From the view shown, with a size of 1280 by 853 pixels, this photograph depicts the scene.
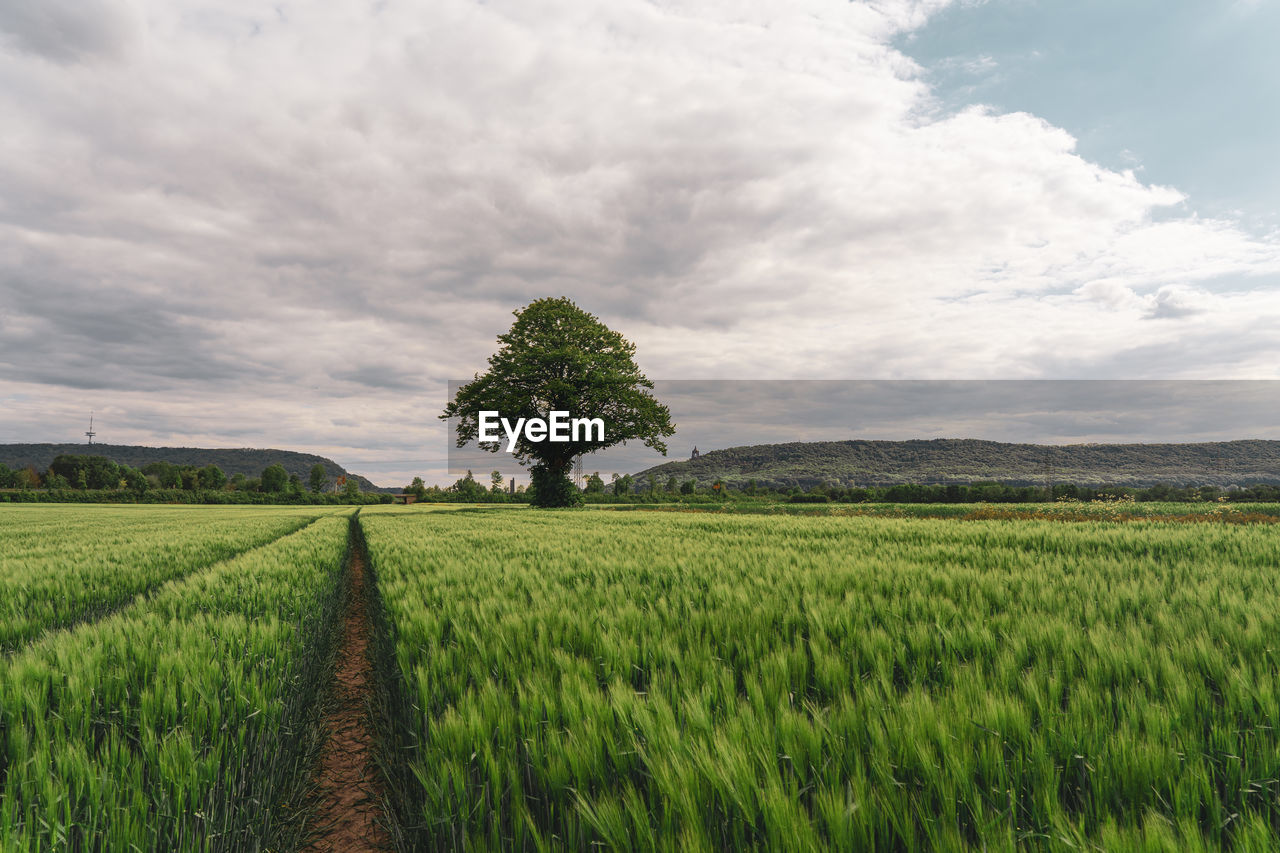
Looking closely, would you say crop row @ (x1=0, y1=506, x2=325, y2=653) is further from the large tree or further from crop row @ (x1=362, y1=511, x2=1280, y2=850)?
the large tree

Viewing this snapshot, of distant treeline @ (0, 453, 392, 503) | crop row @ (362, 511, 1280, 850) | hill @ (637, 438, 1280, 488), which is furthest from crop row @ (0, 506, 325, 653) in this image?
hill @ (637, 438, 1280, 488)

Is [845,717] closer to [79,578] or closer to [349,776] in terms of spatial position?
[349,776]

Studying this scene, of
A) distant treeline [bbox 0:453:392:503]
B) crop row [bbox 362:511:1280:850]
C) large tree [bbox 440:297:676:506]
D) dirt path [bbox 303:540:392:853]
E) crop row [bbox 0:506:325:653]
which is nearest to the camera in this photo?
crop row [bbox 362:511:1280:850]

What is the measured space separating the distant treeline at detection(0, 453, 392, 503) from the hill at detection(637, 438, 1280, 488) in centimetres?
7934

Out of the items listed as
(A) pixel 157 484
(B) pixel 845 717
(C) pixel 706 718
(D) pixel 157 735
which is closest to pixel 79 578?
(D) pixel 157 735

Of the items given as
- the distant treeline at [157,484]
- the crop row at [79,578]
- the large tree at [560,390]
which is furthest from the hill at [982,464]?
the crop row at [79,578]

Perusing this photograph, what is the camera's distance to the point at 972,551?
7.28 m

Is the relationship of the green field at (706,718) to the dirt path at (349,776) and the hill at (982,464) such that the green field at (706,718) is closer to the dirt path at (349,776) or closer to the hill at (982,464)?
the dirt path at (349,776)

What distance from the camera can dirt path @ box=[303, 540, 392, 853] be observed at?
8.72ft

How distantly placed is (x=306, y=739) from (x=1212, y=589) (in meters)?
6.95

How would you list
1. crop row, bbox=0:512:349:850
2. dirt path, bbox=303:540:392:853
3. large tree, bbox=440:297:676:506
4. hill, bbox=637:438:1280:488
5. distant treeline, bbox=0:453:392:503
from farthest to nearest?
1. hill, bbox=637:438:1280:488
2. distant treeline, bbox=0:453:392:503
3. large tree, bbox=440:297:676:506
4. dirt path, bbox=303:540:392:853
5. crop row, bbox=0:512:349:850

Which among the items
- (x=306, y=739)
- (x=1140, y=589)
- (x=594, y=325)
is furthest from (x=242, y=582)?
(x=594, y=325)

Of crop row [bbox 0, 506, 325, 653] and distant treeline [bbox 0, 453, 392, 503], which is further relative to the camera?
distant treeline [bbox 0, 453, 392, 503]

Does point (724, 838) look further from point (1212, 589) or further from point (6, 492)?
point (6, 492)
